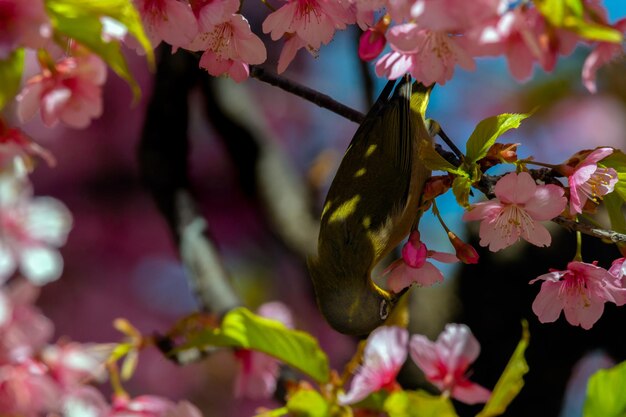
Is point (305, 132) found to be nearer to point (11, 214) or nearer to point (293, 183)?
point (293, 183)

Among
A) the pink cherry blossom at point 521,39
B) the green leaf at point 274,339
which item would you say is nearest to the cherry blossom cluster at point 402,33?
the pink cherry blossom at point 521,39

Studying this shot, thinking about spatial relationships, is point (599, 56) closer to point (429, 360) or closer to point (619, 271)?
point (619, 271)

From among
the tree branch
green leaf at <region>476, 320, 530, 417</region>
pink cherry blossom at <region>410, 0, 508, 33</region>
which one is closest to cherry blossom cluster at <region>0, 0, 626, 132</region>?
pink cherry blossom at <region>410, 0, 508, 33</region>

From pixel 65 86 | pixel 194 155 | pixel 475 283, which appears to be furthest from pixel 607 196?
pixel 194 155

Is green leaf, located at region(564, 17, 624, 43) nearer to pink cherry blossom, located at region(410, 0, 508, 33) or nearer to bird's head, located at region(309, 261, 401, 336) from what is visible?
pink cherry blossom, located at region(410, 0, 508, 33)

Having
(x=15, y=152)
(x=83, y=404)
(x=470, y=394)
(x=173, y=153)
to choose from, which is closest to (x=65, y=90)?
(x=15, y=152)

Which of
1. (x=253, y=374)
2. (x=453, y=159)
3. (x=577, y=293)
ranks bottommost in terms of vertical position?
(x=253, y=374)
